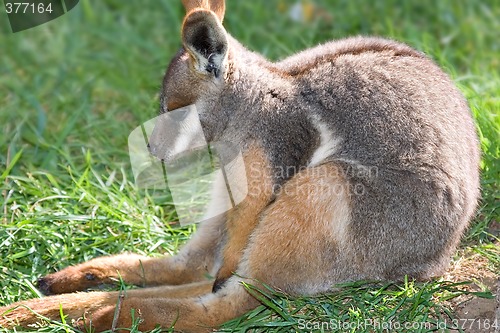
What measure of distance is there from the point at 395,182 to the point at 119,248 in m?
2.07

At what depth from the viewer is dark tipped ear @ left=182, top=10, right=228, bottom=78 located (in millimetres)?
4387

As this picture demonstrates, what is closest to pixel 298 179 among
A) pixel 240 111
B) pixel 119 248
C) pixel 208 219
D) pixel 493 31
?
pixel 240 111

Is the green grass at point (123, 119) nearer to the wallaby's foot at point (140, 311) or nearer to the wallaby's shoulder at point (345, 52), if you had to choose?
the wallaby's foot at point (140, 311)

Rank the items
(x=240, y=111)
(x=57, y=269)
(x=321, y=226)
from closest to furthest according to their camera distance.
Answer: (x=321, y=226), (x=240, y=111), (x=57, y=269)

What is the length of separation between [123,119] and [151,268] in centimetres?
216

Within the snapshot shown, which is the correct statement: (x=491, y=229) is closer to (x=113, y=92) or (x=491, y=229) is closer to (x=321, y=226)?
(x=321, y=226)

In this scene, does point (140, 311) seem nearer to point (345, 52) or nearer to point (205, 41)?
point (205, 41)

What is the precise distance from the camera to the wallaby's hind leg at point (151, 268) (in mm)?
5070

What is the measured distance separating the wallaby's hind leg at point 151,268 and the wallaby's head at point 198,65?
93cm

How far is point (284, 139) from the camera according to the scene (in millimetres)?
4699

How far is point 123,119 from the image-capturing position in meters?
7.06

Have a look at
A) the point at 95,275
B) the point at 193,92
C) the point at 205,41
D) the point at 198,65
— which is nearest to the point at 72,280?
the point at 95,275

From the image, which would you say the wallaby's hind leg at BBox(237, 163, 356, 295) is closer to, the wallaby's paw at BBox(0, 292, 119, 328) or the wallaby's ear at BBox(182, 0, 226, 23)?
the wallaby's paw at BBox(0, 292, 119, 328)

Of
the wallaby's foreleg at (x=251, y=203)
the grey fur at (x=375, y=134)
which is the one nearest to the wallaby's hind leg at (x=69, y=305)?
the wallaby's foreleg at (x=251, y=203)
